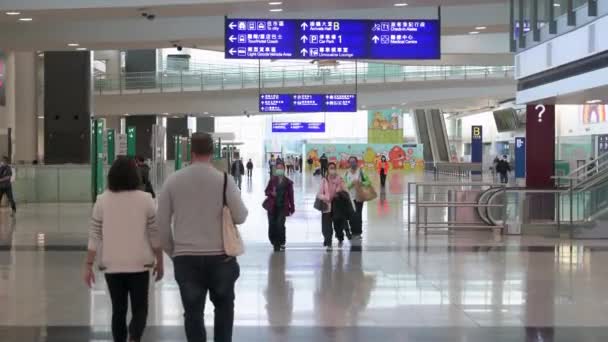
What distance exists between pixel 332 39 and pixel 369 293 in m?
9.05

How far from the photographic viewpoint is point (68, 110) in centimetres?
2773

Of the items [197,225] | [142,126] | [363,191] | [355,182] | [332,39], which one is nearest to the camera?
[197,225]

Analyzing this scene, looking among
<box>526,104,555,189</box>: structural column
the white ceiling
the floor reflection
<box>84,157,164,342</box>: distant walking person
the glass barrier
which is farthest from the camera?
the glass barrier

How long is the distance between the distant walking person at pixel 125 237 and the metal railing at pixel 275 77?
3041 cm

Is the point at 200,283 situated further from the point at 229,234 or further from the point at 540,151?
the point at 540,151

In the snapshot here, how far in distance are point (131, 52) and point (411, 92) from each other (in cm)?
1690

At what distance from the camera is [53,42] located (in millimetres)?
20625

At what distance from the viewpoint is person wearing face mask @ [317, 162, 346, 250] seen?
14.2 m

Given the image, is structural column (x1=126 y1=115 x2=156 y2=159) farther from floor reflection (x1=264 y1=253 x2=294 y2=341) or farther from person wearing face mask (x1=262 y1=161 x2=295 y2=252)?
floor reflection (x1=264 y1=253 x2=294 y2=341)

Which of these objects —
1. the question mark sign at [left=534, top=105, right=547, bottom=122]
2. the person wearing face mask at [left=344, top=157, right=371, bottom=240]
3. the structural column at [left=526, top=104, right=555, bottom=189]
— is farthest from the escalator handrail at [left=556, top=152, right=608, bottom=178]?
the person wearing face mask at [left=344, top=157, right=371, bottom=240]

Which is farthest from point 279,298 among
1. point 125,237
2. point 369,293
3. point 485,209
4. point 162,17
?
point 162,17

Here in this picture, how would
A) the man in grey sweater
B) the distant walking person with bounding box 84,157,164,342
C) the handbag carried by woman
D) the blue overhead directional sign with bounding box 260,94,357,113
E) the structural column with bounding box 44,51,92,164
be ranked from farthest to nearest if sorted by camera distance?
the blue overhead directional sign with bounding box 260,94,357,113, the structural column with bounding box 44,51,92,164, the handbag carried by woman, the distant walking person with bounding box 84,157,164,342, the man in grey sweater

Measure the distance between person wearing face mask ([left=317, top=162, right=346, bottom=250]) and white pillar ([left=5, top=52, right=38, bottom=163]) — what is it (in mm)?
26928

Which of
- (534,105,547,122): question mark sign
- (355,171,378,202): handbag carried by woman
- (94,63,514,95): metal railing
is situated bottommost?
(355,171,378,202): handbag carried by woman
